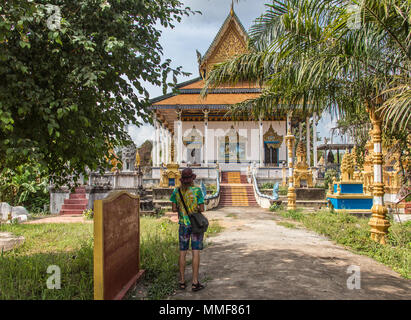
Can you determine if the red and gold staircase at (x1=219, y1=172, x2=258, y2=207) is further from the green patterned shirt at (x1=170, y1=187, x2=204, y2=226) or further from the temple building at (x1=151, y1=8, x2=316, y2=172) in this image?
the green patterned shirt at (x1=170, y1=187, x2=204, y2=226)

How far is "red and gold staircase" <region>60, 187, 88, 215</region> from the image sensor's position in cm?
1247

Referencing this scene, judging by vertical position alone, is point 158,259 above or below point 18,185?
below

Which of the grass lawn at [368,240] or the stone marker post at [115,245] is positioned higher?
the stone marker post at [115,245]

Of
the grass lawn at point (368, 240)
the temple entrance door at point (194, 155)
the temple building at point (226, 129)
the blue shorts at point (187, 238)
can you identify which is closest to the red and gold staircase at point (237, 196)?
the temple building at point (226, 129)

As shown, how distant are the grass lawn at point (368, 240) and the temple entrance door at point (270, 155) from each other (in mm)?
Result: 13021

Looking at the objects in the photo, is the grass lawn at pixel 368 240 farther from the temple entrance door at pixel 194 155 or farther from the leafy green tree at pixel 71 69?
the temple entrance door at pixel 194 155

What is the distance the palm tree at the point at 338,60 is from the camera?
4.76 m

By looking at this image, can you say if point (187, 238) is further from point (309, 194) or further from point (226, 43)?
point (226, 43)

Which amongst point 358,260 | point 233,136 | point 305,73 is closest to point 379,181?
point 358,260

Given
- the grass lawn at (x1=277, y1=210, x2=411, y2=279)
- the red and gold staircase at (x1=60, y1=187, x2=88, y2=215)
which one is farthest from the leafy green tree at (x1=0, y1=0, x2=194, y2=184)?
the red and gold staircase at (x1=60, y1=187, x2=88, y2=215)

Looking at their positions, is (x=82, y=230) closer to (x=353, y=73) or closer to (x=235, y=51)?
(x=353, y=73)

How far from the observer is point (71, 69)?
3.48 metres
